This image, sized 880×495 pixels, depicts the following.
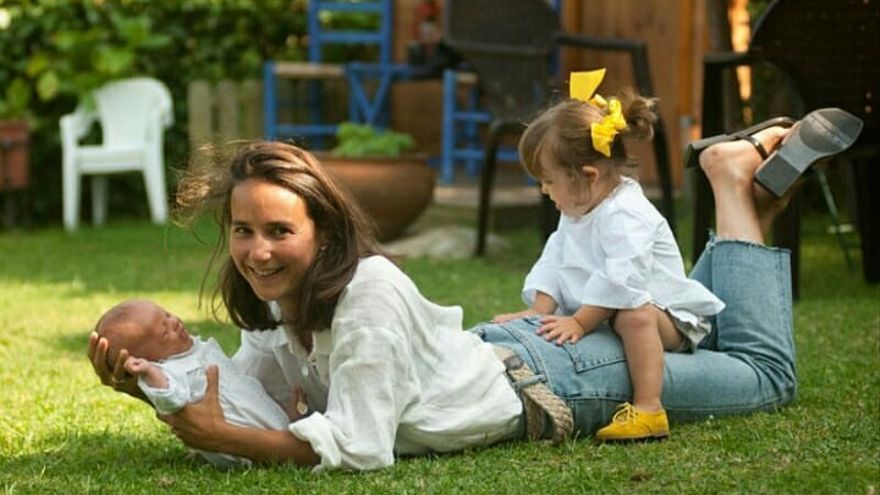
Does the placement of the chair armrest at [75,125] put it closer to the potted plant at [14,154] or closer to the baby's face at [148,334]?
the potted plant at [14,154]

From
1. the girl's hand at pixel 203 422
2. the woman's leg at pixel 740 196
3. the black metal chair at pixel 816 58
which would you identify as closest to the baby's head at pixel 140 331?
the girl's hand at pixel 203 422

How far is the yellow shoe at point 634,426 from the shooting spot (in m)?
3.41

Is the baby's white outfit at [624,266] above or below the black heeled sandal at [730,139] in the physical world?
below

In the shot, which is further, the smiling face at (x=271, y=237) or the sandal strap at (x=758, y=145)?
the sandal strap at (x=758, y=145)

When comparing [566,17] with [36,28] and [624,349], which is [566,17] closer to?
[36,28]

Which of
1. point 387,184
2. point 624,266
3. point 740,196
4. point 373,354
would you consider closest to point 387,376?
point 373,354

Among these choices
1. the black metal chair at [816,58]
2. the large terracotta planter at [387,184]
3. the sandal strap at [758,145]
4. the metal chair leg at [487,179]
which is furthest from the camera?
the large terracotta planter at [387,184]

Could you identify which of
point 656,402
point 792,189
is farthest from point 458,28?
point 656,402

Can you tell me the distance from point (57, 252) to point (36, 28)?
2554mm

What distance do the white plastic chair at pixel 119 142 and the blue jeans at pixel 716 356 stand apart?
20.9 ft

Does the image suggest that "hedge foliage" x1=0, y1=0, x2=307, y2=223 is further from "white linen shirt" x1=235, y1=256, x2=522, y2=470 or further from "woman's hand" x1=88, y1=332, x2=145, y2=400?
"woman's hand" x1=88, y1=332, x2=145, y2=400

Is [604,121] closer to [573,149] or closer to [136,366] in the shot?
[573,149]

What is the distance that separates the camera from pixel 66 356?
4.98 metres

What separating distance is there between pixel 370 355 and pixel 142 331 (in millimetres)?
466
